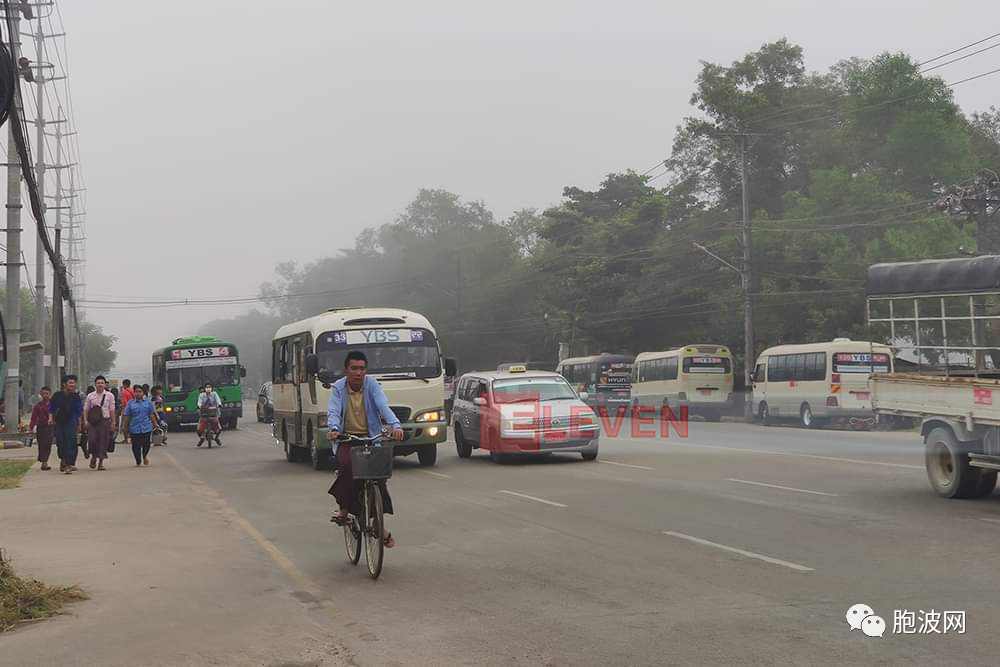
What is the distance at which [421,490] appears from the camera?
56.0 ft

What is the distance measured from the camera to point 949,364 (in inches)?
585

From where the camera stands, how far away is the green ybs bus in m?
44.7

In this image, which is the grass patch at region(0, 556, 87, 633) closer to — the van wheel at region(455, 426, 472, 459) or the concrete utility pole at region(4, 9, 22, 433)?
the van wheel at region(455, 426, 472, 459)

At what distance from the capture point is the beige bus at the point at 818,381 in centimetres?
3825

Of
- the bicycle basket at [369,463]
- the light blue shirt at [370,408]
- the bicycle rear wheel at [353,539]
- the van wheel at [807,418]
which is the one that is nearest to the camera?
the bicycle basket at [369,463]

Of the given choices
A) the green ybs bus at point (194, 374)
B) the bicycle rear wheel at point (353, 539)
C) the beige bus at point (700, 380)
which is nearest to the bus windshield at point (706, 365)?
the beige bus at point (700, 380)

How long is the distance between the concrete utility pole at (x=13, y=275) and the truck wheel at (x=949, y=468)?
2627cm

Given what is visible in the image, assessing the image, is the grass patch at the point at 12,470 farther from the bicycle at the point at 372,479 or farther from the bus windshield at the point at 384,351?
the bicycle at the point at 372,479

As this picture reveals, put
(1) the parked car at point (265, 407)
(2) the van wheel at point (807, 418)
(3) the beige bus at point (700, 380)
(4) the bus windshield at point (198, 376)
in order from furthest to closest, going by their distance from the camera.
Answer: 1. (1) the parked car at point (265, 407)
2. (3) the beige bus at point (700, 380)
3. (4) the bus windshield at point (198, 376)
4. (2) the van wheel at point (807, 418)

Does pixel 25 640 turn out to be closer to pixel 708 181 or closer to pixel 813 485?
pixel 813 485

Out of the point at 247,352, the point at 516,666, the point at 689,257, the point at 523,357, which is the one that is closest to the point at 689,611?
the point at 516,666

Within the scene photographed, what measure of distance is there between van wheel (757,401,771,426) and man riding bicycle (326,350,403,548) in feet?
113

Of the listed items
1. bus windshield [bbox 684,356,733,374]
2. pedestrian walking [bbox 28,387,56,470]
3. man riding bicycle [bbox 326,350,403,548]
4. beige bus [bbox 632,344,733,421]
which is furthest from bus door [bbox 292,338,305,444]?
bus windshield [bbox 684,356,733,374]

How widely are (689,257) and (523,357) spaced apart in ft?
81.8
